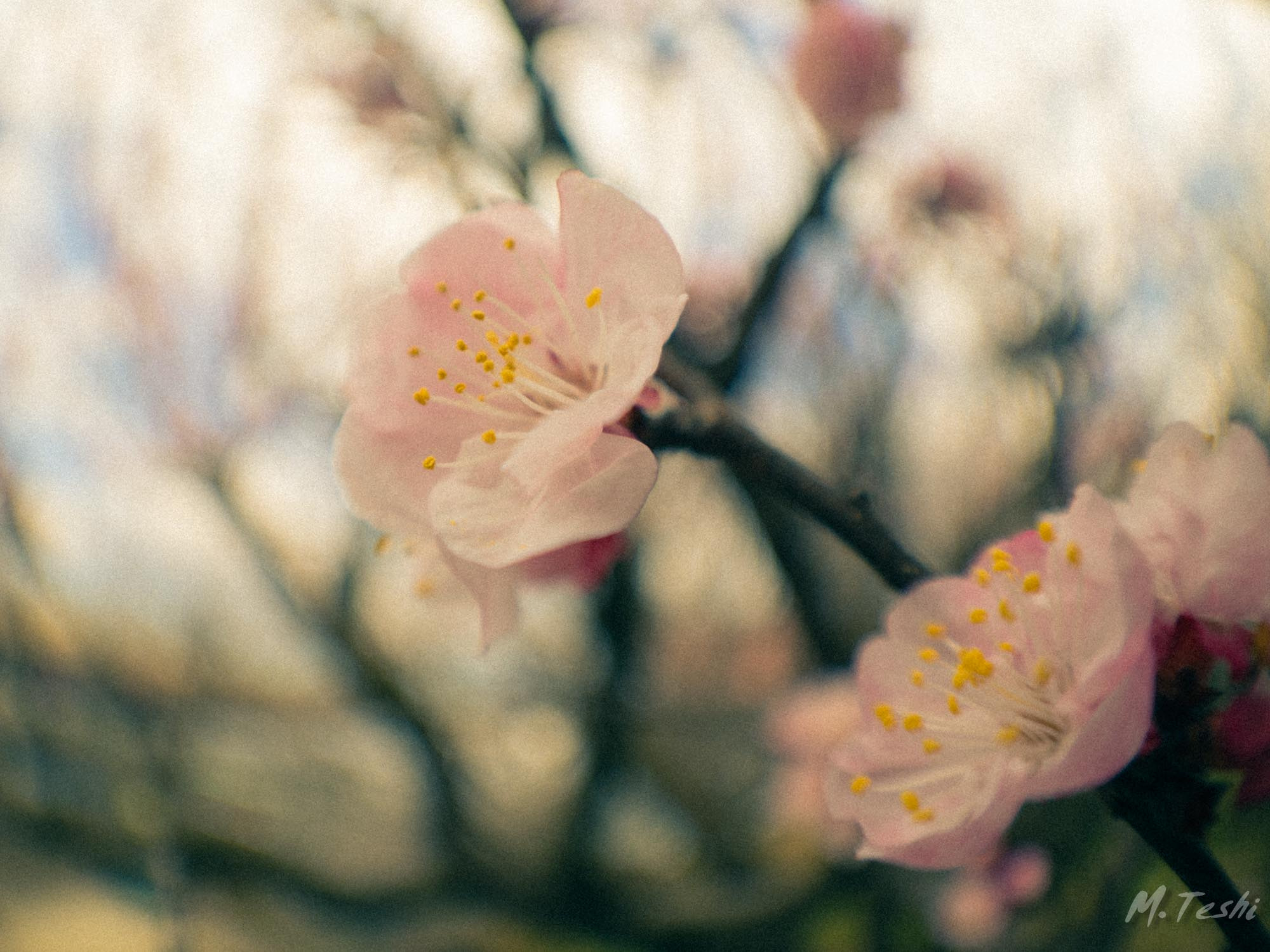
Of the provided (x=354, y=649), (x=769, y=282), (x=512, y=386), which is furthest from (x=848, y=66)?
(x=354, y=649)

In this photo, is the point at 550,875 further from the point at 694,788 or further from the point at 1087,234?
the point at 1087,234

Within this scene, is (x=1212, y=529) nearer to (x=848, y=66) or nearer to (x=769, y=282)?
(x=769, y=282)

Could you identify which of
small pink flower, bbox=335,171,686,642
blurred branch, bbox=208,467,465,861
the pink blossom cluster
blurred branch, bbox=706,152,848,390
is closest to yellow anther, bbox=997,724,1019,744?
the pink blossom cluster

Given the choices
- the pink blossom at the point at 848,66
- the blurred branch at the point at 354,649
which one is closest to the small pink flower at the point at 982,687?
the pink blossom at the point at 848,66

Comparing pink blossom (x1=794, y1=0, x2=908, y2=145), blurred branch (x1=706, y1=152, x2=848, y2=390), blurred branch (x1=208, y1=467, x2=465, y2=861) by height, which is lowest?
blurred branch (x1=208, y1=467, x2=465, y2=861)

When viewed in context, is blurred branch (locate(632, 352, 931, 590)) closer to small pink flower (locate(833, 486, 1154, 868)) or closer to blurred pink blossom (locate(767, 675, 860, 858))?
small pink flower (locate(833, 486, 1154, 868))
